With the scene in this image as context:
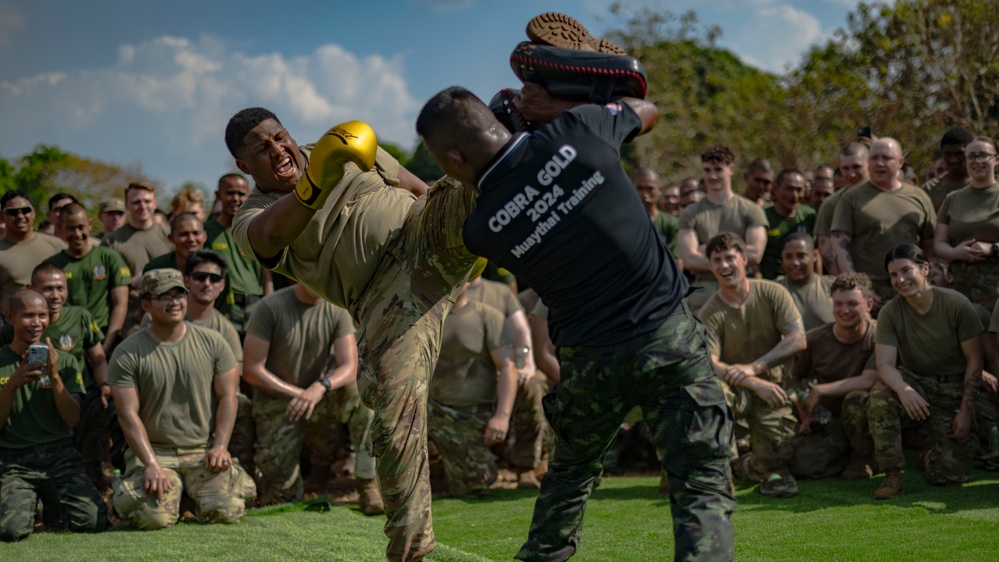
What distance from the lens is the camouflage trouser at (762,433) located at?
24.8 feet

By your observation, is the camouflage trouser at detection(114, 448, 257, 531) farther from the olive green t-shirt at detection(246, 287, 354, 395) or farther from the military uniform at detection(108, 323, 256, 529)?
the olive green t-shirt at detection(246, 287, 354, 395)

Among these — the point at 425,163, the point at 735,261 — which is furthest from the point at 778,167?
the point at 735,261

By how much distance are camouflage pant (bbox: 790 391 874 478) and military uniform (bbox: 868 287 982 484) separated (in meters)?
0.27

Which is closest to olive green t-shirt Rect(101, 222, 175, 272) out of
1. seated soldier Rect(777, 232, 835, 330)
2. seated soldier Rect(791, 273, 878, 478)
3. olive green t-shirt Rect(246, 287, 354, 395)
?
olive green t-shirt Rect(246, 287, 354, 395)

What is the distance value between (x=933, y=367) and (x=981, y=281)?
1.40m

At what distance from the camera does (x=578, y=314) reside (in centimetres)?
388

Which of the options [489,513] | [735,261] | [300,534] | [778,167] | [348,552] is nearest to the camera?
[348,552]

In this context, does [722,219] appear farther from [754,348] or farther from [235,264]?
[235,264]

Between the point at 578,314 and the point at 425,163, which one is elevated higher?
the point at 425,163

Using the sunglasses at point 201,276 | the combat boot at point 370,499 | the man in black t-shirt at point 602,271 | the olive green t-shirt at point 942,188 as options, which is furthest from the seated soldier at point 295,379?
the olive green t-shirt at point 942,188

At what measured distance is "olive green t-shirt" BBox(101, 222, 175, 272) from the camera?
9.38m

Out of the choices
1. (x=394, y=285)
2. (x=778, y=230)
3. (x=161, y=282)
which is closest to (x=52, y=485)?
(x=161, y=282)

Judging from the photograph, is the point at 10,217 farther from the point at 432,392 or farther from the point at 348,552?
the point at 348,552

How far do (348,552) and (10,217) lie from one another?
16.5ft
